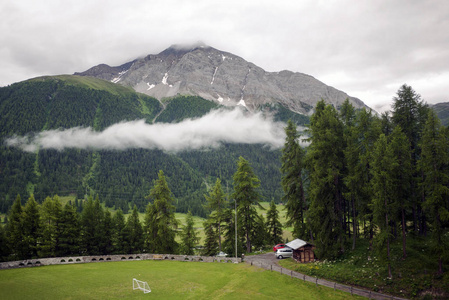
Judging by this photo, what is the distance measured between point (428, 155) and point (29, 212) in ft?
201

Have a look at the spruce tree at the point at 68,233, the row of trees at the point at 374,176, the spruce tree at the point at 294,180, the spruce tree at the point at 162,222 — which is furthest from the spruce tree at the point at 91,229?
the row of trees at the point at 374,176

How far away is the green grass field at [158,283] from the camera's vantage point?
27.8m

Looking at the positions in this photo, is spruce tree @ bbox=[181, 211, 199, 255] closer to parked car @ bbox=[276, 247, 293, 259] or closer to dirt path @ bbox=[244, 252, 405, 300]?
dirt path @ bbox=[244, 252, 405, 300]

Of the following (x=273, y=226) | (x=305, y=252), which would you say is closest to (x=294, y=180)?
(x=305, y=252)

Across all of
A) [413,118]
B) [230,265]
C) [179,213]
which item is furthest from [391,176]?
[179,213]

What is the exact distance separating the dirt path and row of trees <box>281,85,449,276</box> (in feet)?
14.2

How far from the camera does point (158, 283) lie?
31.8 meters

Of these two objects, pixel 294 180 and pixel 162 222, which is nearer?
pixel 294 180

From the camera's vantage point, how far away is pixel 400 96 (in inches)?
1590

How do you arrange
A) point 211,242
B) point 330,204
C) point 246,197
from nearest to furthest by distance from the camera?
1. point 330,204
2. point 246,197
3. point 211,242

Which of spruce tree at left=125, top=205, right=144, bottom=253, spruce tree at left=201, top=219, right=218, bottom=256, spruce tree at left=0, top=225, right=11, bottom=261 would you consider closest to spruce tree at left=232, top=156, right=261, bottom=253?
spruce tree at left=201, top=219, right=218, bottom=256

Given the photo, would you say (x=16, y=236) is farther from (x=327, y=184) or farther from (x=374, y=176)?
(x=374, y=176)

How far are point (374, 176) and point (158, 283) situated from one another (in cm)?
2795

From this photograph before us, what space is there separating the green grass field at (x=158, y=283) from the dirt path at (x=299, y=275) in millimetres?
1221
